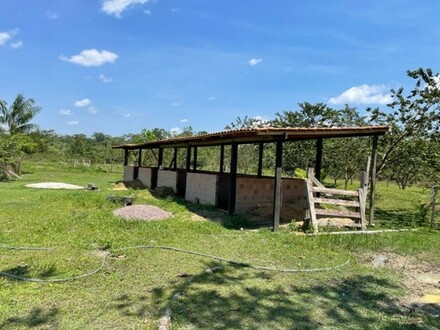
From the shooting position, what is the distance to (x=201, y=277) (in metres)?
5.11

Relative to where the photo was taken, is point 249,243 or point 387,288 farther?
point 249,243

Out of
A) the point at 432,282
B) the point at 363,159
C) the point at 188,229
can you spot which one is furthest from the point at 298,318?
the point at 363,159

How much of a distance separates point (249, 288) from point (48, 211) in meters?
7.21

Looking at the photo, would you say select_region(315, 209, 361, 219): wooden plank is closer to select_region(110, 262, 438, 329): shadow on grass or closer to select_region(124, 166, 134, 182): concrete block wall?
select_region(110, 262, 438, 329): shadow on grass

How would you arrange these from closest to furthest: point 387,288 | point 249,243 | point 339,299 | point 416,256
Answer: point 339,299, point 387,288, point 416,256, point 249,243

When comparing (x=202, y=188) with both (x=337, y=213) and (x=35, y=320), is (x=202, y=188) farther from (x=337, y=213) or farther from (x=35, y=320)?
(x=35, y=320)

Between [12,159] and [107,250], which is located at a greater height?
[12,159]

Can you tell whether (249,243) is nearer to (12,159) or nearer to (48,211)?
(48,211)

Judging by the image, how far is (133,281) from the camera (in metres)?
4.84

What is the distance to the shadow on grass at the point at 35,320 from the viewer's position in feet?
11.6

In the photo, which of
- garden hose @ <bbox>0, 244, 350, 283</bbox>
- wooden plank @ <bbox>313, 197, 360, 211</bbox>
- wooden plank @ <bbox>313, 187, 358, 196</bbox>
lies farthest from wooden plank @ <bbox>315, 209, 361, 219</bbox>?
garden hose @ <bbox>0, 244, 350, 283</bbox>

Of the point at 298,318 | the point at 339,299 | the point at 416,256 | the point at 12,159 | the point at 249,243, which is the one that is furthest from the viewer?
the point at 12,159

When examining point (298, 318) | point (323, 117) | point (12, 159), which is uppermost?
point (323, 117)

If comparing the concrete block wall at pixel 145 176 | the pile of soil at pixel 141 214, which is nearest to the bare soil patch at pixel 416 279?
the pile of soil at pixel 141 214
